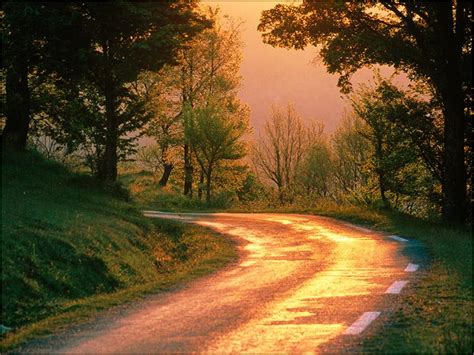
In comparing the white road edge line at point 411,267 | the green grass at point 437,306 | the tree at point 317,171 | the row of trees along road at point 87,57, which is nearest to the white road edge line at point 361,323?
the green grass at point 437,306

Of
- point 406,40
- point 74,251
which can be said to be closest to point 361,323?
point 74,251

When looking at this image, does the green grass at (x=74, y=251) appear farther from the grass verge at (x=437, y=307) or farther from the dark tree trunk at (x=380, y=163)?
the dark tree trunk at (x=380, y=163)

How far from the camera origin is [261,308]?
9.21 metres

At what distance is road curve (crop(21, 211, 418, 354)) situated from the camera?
7266 mm

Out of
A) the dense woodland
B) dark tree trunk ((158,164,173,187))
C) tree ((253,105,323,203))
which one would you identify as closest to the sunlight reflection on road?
the dense woodland

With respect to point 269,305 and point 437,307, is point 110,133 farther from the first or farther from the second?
point 437,307

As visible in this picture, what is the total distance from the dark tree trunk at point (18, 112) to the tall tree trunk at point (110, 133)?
322 cm

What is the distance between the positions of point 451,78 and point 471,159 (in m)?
4.54

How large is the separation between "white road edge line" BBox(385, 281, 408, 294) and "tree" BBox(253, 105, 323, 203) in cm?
6362

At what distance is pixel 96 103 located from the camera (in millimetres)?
27594

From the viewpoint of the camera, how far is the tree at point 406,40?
2228 cm

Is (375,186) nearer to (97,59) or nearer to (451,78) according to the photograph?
(451,78)

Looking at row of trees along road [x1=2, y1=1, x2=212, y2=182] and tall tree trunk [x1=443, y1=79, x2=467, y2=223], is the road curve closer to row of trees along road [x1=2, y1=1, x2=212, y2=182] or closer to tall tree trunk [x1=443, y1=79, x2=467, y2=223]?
tall tree trunk [x1=443, y1=79, x2=467, y2=223]

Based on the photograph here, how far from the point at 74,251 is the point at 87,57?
11.8 meters
